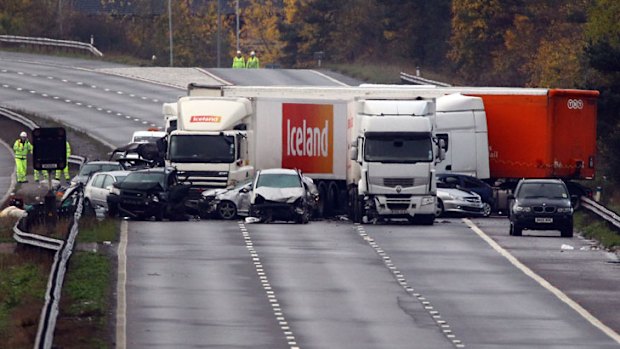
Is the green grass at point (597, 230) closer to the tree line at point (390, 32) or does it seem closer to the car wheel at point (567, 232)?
the car wheel at point (567, 232)

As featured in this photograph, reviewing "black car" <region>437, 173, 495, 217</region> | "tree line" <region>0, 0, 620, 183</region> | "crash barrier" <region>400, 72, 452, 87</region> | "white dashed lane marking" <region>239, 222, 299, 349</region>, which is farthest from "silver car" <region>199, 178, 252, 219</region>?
"crash barrier" <region>400, 72, 452, 87</region>

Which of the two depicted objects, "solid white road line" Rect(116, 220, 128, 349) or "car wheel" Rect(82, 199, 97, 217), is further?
"car wheel" Rect(82, 199, 97, 217)

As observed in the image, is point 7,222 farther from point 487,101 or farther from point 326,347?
point 326,347

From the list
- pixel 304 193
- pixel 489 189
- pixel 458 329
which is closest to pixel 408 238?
pixel 304 193

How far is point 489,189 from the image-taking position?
171ft

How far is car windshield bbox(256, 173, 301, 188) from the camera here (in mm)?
48000

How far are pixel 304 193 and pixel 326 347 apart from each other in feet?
66.3

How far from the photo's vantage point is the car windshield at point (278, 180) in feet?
157

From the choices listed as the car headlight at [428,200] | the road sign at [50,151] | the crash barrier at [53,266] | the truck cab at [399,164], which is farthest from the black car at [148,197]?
the car headlight at [428,200]

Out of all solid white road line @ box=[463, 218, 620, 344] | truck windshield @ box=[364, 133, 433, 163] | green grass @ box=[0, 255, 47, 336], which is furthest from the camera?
truck windshield @ box=[364, 133, 433, 163]

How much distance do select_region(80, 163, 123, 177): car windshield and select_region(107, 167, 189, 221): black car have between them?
523 cm

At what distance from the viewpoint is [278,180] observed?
48.2m

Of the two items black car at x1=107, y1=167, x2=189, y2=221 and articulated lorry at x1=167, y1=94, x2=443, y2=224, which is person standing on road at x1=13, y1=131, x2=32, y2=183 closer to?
articulated lorry at x1=167, y1=94, x2=443, y2=224

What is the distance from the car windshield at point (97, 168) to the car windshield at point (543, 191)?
13.6m
